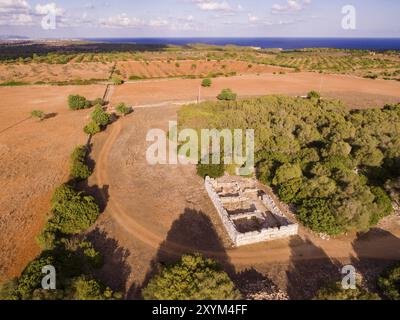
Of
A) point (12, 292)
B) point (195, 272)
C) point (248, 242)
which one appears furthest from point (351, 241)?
point (12, 292)

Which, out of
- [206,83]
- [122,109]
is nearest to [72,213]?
[122,109]

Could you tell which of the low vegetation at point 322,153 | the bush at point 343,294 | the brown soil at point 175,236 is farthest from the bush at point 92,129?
the bush at point 343,294

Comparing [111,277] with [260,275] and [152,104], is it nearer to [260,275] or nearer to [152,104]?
[260,275]

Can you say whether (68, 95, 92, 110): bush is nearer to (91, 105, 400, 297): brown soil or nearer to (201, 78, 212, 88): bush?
(91, 105, 400, 297): brown soil

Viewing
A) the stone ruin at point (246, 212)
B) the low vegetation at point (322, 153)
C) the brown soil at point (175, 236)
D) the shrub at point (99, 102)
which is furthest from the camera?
the shrub at point (99, 102)

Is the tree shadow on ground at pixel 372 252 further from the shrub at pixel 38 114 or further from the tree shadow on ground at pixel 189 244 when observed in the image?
the shrub at pixel 38 114

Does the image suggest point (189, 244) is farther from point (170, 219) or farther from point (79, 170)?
point (79, 170)

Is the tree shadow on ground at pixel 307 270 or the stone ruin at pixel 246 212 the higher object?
the stone ruin at pixel 246 212
